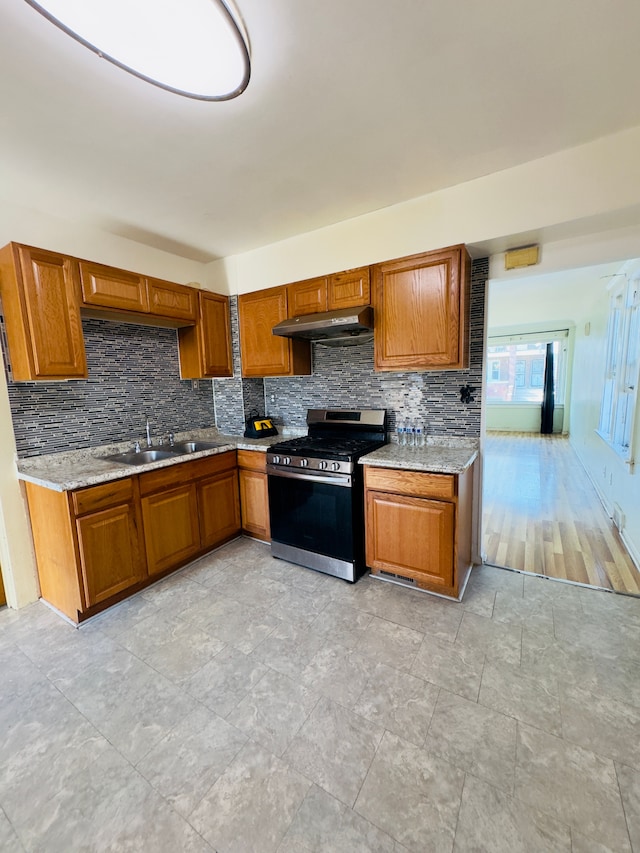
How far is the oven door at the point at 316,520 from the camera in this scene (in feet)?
7.95

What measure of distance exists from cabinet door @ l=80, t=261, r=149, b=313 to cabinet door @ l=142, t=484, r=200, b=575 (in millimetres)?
1325

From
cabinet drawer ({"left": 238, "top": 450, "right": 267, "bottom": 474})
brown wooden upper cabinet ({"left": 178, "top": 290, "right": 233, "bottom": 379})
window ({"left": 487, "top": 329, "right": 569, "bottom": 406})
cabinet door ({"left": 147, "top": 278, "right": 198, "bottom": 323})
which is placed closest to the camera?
cabinet door ({"left": 147, "top": 278, "right": 198, "bottom": 323})

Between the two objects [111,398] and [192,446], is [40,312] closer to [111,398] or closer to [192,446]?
[111,398]

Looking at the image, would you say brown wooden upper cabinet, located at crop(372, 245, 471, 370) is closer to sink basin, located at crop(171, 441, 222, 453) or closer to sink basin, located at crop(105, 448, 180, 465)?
sink basin, located at crop(171, 441, 222, 453)

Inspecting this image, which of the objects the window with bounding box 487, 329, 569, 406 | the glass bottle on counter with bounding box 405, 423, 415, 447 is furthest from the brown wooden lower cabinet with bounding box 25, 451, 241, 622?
the window with bounding box 487, 329, 569, 406

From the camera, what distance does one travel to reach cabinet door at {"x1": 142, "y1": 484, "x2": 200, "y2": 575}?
2412mm

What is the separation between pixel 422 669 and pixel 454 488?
3.09 feet

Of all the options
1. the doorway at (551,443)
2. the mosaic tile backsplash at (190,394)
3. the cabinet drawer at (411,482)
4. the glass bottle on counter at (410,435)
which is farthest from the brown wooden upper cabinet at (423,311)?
the cabinet drawer at (411,482)

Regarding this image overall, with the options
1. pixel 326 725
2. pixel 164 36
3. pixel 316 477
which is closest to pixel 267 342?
pixel 316 477

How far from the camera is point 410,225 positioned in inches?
92.8

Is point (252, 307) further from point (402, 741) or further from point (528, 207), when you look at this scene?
point (402, 741)

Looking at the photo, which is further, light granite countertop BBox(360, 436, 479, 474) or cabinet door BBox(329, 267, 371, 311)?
cabinet door BBox(329, 267, 371, 311)

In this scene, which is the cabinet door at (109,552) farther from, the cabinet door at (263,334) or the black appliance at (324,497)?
the cabinet door at (263,334)

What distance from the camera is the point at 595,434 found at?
4.64 m
